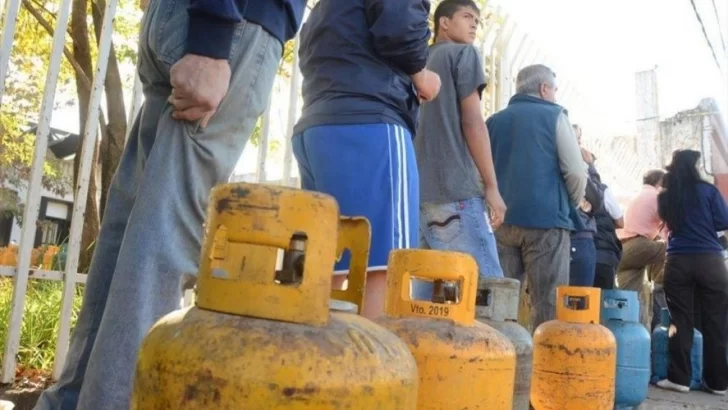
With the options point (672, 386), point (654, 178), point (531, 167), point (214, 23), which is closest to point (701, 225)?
point (654, 178)

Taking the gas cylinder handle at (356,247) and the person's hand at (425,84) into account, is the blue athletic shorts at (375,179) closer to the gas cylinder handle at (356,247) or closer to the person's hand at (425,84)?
the person's hand at (425,84)

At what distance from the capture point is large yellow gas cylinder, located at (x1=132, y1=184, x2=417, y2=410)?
1022 millimetres

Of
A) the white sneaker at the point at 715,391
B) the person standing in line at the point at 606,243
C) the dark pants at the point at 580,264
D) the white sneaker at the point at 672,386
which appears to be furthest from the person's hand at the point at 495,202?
the white sneaker at the point at 715,391

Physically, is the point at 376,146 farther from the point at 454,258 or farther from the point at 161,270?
the point at 161,270

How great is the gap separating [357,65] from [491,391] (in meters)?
1.24

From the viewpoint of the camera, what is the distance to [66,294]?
2994 mm

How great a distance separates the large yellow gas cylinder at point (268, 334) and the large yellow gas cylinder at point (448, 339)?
20.2 inches

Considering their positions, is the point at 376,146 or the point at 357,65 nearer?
the point at 376,146

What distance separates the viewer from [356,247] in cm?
147

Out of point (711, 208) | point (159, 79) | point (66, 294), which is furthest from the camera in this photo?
point (711, 208)

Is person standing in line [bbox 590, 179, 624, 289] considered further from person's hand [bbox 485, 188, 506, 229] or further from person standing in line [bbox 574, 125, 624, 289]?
person's hand [bbox 485, 188, 506, 229]

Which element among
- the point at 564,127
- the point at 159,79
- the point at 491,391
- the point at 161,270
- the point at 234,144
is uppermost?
the point at 564,127

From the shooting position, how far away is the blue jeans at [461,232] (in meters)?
2.88

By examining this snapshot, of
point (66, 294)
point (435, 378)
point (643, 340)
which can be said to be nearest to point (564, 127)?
point (643, 340)
